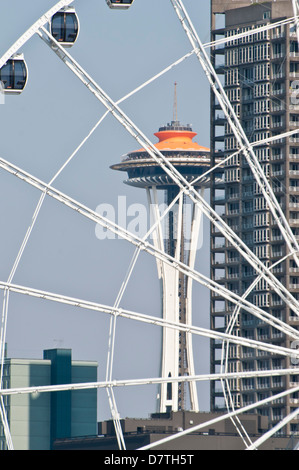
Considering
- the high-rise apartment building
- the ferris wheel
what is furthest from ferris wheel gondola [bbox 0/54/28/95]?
the high-rise apartment building

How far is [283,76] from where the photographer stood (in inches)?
7515

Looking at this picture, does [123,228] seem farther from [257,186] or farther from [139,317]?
[257,186]

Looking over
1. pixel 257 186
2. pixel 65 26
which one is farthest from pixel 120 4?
pixel 257 186

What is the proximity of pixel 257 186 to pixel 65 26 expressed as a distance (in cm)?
13167

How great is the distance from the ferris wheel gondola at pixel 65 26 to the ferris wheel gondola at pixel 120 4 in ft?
4.61

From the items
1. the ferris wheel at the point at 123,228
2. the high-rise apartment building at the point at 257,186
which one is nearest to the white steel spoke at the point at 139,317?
the ferris wheel at the point at 123,228

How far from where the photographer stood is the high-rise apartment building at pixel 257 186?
611 ft

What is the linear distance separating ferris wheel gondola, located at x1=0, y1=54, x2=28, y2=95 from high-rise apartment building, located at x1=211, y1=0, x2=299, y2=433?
12229 centimetres

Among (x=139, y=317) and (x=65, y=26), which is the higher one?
(x=65, y=26)

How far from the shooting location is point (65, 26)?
62.1 metres

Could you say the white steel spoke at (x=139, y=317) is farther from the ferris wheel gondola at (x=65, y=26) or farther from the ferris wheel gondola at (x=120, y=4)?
the ferris wheel gondola at (x=120, y=4)

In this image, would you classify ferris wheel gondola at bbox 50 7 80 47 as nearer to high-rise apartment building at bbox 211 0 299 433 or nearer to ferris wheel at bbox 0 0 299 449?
ferris wheel at bbox 0 0 299 449
